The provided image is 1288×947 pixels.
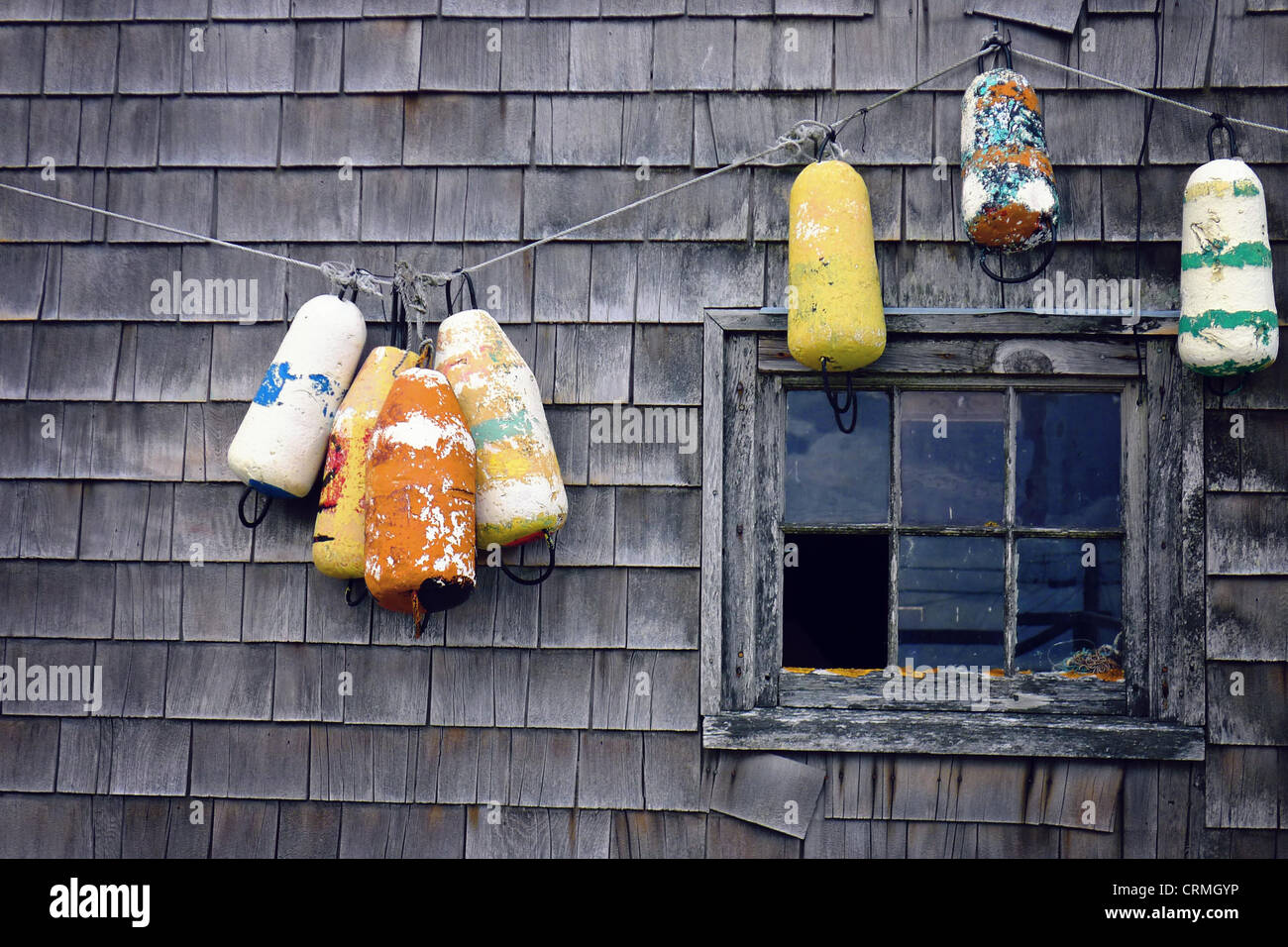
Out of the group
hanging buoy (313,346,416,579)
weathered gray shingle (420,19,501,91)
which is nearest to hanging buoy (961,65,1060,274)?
weathered gray shingle (420,19,501,91)

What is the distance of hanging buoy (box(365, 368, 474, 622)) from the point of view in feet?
7.55

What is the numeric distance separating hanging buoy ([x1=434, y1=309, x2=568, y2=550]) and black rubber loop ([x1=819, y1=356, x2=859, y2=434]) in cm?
75

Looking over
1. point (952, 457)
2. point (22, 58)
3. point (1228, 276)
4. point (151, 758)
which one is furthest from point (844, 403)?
point (22, 58)

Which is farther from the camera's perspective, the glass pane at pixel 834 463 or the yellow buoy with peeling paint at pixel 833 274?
the glass pane at pixel 834 463

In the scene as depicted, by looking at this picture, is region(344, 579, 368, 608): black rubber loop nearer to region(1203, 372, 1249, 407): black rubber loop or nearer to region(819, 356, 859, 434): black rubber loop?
region(819, 356, 859, 434): black rubber loop

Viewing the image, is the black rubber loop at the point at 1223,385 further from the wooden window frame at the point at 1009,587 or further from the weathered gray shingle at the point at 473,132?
the weathered gray shingle at the point at 473,132

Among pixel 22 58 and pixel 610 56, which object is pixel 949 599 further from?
pixel 22 58

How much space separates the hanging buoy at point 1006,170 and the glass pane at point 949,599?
840 millimetres

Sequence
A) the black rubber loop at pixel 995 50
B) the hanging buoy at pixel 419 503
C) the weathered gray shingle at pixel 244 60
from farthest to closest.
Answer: the weathered gray shingle at pixel 244 60
the black rubber loop at pixel 995 50
the hanging buoy at pixel 419 503

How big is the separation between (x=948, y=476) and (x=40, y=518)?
2.61 meters

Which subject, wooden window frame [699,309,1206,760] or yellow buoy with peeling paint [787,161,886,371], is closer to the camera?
yellow buoy with peeling paint [787,161,886,371]

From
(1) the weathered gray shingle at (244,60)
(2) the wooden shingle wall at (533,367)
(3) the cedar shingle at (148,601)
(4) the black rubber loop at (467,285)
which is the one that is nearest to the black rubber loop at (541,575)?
(2) the wooden shingle wall at (533,367)

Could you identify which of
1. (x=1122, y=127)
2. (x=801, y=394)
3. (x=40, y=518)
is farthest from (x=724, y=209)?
(x=40, y=518)

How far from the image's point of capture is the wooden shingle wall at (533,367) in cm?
272
